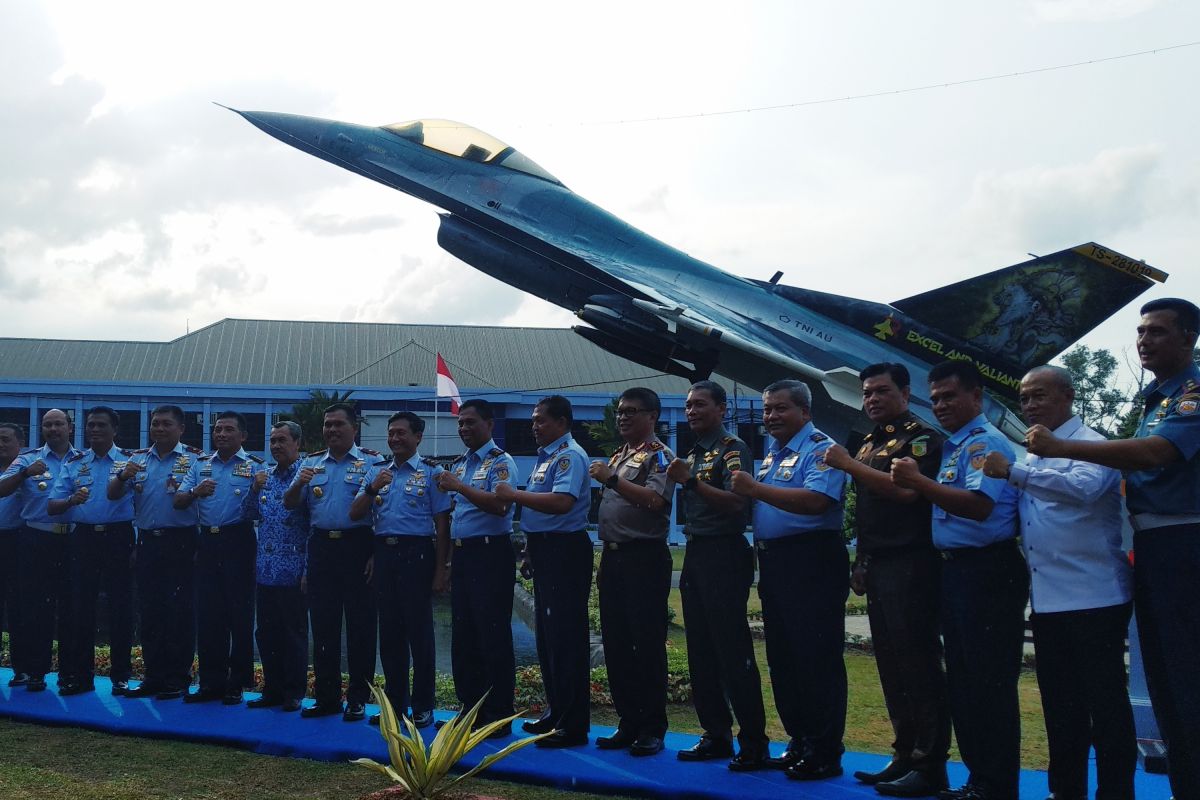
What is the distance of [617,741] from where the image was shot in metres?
5.06

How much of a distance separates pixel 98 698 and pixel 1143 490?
6017 mm

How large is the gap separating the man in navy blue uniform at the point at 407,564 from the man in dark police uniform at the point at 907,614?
7.97 feet

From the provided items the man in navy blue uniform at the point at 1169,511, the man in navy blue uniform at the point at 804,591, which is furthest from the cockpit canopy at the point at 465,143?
the man in navy blue uniform at the point at 1169,511

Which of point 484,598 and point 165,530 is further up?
point 165,530

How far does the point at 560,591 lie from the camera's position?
17.0 feet

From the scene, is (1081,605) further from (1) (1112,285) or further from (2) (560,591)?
(1) (1112,285)

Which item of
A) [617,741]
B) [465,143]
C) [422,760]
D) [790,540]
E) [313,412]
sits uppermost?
[465,143]

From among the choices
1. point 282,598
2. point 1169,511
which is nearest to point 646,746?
point 282,598

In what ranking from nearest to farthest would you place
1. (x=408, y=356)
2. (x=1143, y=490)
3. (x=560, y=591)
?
1. (x=1143, y=490)
2. (x=560, y=591)
3. (x=408, y=356)

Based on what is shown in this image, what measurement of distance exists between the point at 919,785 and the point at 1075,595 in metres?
1.09

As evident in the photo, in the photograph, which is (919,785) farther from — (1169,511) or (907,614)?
(1169,511)

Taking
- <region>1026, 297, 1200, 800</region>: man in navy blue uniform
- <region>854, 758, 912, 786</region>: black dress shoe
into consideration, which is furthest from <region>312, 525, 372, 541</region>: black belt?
<region>1026, 297, 1200, 800</region>: man in navy blue uniform

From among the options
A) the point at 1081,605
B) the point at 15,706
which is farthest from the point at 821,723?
the point at 15,706

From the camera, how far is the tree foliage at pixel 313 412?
28.6 meters
